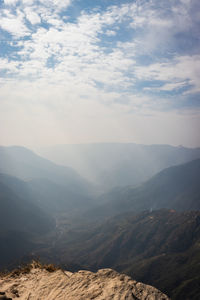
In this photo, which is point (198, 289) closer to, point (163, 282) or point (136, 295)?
point (163, 282)

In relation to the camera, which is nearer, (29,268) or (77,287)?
(77,287)

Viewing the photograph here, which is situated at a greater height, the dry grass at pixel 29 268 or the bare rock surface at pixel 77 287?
the bare rock surface at pixel 77 287

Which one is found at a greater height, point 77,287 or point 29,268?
point 77,287

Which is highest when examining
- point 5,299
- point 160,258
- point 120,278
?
point 5,299

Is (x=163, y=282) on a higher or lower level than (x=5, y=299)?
lower

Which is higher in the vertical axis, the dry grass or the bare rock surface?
the bare rock surface

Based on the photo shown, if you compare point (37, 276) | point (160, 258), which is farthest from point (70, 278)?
point (160, 258)

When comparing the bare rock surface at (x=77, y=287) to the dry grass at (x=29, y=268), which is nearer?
the bare rock surface at (x=77, y=287)

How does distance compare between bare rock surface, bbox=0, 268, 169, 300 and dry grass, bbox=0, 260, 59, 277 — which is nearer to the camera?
bare rock surface, bbox=0, 268, 169, 300
